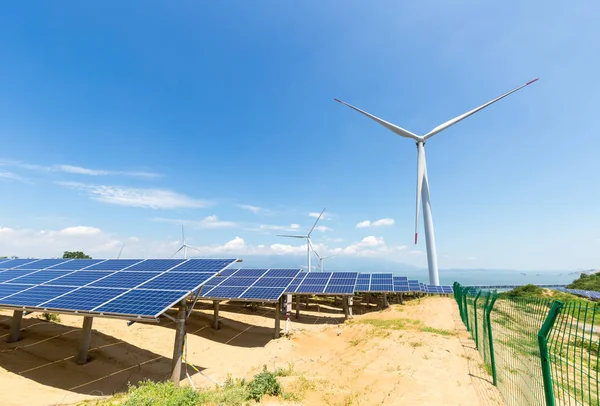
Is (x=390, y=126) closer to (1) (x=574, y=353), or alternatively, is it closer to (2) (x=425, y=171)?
(2) (x=425, y=171)

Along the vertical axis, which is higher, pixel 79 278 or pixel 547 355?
pixel 79 278

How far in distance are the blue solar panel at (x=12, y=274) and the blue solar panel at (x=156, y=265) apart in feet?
28.8

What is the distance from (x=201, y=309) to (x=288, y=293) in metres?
11.4

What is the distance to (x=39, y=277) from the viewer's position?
20.3 m

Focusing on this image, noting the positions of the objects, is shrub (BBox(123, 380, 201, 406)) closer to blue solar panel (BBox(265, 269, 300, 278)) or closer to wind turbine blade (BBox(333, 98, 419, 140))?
blue solar panel (BBox(265, 269, 300, 278))

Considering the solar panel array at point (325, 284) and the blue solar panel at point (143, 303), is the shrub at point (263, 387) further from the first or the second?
the solar panel array at point (325, 284)

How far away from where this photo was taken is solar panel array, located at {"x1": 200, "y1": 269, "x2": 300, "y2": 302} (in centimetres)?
2307

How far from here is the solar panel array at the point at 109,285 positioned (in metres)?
13.3

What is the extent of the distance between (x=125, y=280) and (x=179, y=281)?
398 centimetres

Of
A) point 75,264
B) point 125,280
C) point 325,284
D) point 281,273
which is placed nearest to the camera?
point 125,280

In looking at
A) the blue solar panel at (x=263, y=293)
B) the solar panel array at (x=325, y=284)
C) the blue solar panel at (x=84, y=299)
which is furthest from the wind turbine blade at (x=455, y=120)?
the blue solar panel at (x=84, y=299)

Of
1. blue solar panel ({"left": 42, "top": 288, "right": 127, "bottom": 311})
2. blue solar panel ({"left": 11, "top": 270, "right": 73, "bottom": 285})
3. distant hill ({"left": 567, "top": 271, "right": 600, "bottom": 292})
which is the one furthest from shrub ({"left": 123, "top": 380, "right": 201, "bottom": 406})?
distant hill ({"left": 567, "top": 271, "right": 600, "bottom": 292})

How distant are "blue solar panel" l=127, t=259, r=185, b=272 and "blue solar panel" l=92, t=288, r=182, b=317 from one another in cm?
424

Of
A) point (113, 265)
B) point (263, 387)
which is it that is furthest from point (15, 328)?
point (263, 387)
